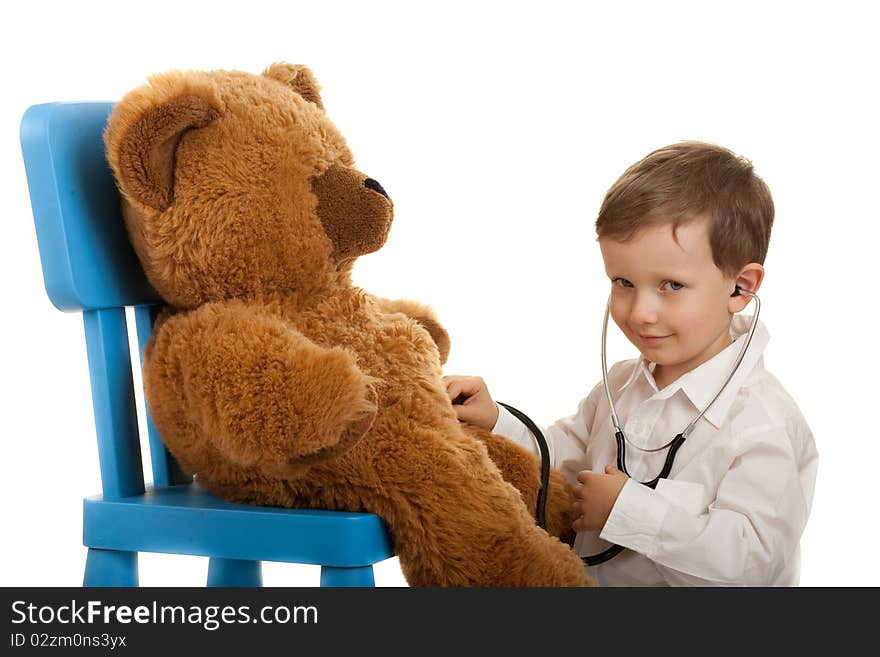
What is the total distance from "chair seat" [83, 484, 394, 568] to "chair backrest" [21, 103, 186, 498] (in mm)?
49

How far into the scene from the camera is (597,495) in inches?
50.9

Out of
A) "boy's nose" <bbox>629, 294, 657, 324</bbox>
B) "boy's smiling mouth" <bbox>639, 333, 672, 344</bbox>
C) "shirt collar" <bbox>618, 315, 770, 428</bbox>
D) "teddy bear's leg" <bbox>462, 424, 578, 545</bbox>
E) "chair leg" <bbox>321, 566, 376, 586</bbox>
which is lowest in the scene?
"chair leg" <bbox>321, 566, 376, 586</bbox>

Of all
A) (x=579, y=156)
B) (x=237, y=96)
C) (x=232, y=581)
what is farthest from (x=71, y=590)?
(x=579, y=156)

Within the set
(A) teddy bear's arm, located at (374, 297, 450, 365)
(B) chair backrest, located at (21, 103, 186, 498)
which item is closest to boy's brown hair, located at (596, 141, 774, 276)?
(A) teddy bear's arm, located at (374, 297, 450, 365)

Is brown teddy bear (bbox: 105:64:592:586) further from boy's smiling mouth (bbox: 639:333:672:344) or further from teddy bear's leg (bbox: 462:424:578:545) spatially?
boy's smiling mouth (bbox: 639:333:672:344)

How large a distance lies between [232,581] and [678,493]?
0.61m

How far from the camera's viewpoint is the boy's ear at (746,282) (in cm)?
133

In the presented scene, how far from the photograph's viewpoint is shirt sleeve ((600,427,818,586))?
125cm

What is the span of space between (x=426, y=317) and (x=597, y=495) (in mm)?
283

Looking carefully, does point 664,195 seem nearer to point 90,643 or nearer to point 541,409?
point 90,643

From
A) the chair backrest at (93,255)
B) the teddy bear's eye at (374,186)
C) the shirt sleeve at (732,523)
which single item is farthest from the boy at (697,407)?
the chair backrest at (93,255)

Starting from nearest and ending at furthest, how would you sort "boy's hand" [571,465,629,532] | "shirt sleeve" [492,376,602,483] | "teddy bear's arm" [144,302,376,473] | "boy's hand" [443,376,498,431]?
"teddy bear's arm" [144,302,376,473] → "boy's hand" [571,465,629,532] → "boy's hand" [443,376,498,431] → "shirt sleeve" [492,376,602,483]

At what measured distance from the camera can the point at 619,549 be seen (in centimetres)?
132

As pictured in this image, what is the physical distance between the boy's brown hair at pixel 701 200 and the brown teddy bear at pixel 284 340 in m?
0.29
